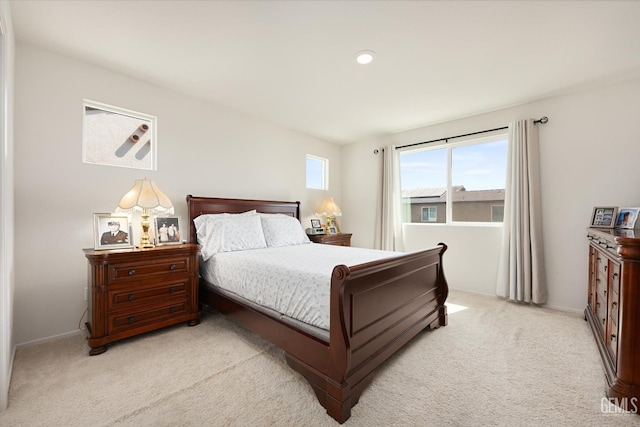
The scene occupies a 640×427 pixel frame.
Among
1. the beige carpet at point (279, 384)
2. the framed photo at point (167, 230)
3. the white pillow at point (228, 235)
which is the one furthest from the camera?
the white pillow at point (228, 235)

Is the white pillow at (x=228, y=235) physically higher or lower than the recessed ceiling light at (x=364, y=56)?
lower

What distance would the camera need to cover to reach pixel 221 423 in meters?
1.43

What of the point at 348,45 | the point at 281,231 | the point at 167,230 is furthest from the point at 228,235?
the point at 348,45

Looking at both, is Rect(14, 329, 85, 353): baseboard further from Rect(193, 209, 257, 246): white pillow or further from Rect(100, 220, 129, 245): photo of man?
Rect(193, 209, 257, 246): white pillow

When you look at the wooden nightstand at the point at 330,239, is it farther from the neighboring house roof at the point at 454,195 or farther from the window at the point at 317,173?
the neighboring house roof at the point at 454,195

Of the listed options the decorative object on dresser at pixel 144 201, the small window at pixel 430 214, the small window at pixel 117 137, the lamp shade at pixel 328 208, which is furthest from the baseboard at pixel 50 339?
the small window at pixel 430 214

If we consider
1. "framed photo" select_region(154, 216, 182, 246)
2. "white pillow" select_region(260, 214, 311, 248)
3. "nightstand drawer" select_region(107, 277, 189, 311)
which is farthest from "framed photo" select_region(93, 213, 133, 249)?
"white pillow" select_region(260, 214, 311, 248)

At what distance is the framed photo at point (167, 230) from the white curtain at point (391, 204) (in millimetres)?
3083

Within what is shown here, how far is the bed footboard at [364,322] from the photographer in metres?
1.48

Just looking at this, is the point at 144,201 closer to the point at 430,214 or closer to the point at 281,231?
the point at 281,231

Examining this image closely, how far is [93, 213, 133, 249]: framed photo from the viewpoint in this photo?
238 cm

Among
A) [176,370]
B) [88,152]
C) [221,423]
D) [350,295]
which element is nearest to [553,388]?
[350,295]

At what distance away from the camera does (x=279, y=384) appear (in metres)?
1.75

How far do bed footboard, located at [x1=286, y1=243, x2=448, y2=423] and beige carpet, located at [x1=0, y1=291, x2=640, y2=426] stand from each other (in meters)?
0.13
